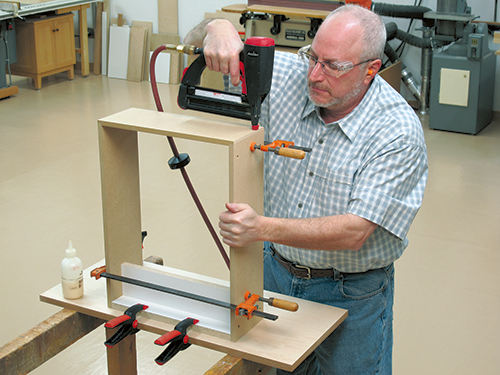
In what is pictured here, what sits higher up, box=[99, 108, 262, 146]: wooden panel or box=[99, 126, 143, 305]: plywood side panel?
box=[99, 108, 262, 146]: wooden panel

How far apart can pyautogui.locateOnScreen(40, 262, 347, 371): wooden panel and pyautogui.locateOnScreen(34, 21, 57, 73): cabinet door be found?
16.6 ft

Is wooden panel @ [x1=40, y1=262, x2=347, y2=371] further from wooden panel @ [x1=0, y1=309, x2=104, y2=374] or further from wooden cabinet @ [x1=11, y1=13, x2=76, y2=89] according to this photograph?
wooden cabinet @ [x1=11, y1=13, x2=76, y2=89]

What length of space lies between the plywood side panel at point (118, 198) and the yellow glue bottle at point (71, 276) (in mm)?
82

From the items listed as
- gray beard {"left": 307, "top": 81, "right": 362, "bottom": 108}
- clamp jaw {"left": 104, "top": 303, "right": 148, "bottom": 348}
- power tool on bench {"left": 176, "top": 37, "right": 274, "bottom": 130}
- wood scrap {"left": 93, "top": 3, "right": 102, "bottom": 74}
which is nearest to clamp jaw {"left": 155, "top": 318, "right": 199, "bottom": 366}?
clamp jaw {"left": 104, "top": 303, "right": 148, "bottom": 348}

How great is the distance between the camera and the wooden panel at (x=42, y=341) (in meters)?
1.40

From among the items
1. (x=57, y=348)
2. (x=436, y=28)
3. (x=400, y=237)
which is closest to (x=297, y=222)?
(x=400, y=237)

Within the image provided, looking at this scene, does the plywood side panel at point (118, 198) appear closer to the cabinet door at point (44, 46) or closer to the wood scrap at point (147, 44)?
the cabinet door at point (44, 46)

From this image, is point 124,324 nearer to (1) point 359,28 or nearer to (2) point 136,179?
(2) point 136,179

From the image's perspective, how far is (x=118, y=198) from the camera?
5.02ft

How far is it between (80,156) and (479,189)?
282 centimetres

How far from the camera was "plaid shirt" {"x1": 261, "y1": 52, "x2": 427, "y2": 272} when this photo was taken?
1.46 metres

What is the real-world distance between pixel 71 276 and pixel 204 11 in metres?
5.35

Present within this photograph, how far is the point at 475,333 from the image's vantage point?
104 inches

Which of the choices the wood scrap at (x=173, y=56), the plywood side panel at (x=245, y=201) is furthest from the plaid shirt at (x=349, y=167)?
the wood scrap at (x=173, y=56)
